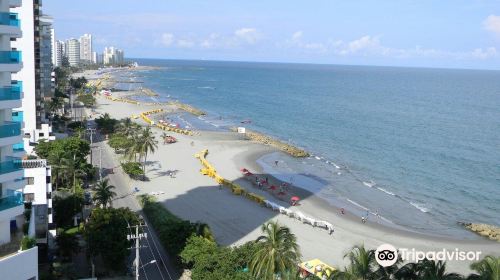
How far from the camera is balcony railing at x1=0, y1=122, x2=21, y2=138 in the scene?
20222 millimetres

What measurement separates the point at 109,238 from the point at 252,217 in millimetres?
18507

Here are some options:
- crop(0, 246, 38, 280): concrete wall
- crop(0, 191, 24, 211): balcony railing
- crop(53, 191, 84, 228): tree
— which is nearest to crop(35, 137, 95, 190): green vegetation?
crop(53, 191, 84, 228): tree

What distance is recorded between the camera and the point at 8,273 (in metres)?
18.9

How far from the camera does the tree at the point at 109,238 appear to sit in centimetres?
3244

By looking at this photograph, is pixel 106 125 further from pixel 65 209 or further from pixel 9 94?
pixel 9 94

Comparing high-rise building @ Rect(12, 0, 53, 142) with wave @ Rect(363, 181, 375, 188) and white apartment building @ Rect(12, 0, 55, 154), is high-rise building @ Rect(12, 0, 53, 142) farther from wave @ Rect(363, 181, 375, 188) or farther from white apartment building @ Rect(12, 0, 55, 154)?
wave @ Rect(363, 181, 375, 188)

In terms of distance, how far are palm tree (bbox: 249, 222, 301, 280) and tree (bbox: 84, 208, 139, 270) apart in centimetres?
982

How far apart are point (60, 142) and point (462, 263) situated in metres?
43.2

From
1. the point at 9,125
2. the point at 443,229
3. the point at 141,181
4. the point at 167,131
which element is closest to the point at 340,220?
the point at 443,229

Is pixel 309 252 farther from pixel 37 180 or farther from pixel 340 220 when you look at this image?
pixel 37 180

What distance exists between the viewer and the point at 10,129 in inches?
808

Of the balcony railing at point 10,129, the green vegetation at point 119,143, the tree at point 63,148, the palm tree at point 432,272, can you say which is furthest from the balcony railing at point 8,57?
the green vegetation at point 119,143

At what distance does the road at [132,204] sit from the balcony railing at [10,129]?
15.5 meters

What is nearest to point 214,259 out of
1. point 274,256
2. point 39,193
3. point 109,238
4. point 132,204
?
point 274,256
